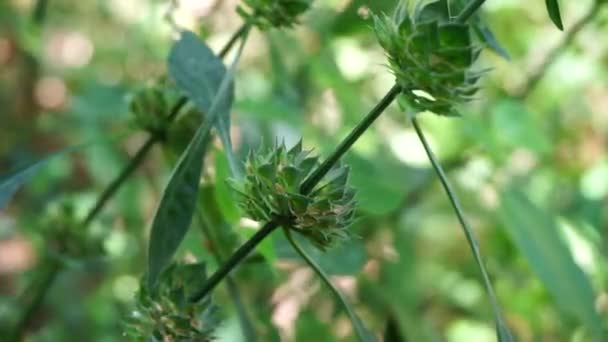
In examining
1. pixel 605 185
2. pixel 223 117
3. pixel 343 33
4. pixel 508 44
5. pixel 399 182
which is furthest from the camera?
pixel 508 44

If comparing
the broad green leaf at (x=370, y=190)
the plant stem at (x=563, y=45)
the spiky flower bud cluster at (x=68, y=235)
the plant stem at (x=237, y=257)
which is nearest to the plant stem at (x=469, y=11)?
the plant stem at (x=237, y=257)

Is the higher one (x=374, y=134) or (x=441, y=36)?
(x=374, y=134)

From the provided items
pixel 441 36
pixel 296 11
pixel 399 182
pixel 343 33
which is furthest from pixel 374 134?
pixel 441 36

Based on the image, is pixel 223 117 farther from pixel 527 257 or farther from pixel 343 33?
pixel 527 257

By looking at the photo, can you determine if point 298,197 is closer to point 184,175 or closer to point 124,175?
point 184,175

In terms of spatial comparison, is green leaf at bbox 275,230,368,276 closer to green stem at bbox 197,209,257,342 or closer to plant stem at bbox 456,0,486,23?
green stem at bbox 197,209,257,342

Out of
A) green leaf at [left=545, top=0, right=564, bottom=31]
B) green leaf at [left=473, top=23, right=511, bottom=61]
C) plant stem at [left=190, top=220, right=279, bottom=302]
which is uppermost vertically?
green leaf at [left=473, top=23, right=511, bottom=61]

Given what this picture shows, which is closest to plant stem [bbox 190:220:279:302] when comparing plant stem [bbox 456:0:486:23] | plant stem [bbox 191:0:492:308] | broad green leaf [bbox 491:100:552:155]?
plant stem [bbox 191:0:492:308]
